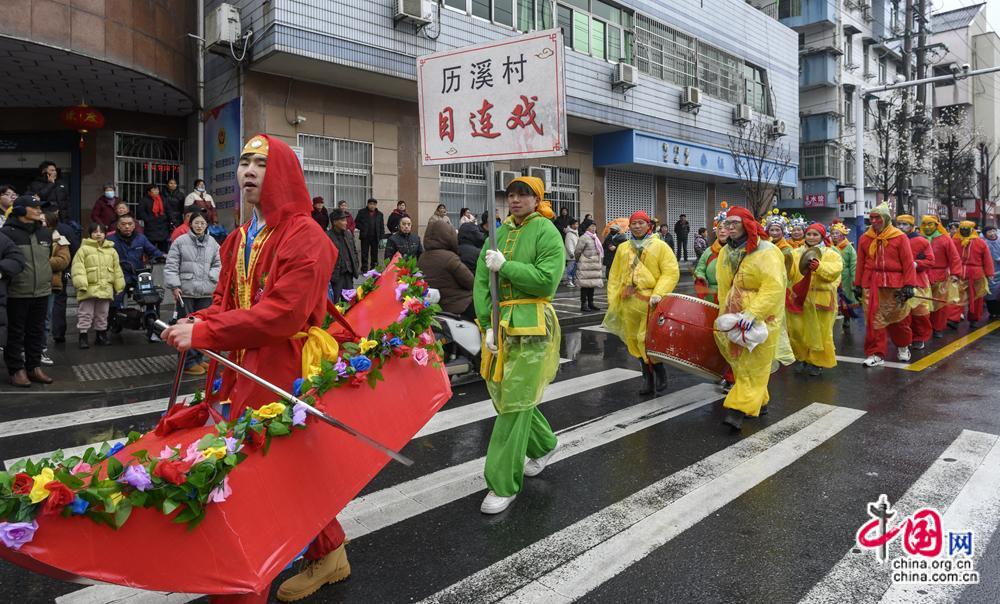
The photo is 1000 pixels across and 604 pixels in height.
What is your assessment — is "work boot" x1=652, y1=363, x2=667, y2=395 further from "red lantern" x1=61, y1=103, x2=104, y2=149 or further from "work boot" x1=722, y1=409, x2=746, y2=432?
"red lantern" x1=61, y1=103, x2=104, y2=149

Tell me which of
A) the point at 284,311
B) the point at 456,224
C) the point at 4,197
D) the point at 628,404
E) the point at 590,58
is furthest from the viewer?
the point at 590,58

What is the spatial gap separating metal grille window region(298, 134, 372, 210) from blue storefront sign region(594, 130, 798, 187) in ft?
26.7

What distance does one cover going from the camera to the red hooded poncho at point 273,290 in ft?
7.82

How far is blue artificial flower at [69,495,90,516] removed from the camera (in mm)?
1829

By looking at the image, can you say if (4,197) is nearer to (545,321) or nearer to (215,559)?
(545,321)

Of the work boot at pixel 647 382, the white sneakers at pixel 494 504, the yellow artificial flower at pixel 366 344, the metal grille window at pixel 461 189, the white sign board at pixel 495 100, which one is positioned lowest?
the white sneakers at pixel 494 504

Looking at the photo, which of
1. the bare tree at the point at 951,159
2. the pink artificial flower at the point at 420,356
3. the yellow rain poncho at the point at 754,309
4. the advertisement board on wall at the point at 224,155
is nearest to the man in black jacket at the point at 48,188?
the advertisement board on wall at the point at 224,155

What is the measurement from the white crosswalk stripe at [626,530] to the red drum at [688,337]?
835 mm

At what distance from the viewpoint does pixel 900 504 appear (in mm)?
4047

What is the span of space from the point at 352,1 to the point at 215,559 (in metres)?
13.1

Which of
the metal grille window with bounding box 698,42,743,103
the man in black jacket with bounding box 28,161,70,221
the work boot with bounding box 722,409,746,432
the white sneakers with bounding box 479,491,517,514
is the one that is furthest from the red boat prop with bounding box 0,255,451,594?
the metal grille window with bounding box 698,42,743,103

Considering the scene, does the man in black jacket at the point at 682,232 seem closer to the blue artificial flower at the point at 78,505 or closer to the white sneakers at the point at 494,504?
the white sneakers at the point at 494,504

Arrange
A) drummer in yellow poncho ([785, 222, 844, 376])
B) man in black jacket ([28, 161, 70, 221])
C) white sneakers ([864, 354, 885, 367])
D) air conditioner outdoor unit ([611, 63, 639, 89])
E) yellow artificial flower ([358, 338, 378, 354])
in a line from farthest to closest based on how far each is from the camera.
Result: air conditioner outdoor unit ([611, 63, 639, 89]), man in black jacket ([28, 161, 70, 221]), white sneakers ([864, 354, 885, 367]), drummer in yellow poncho ([785, 222, 844, 376]), yellow artificial flower ([358, 338, 378, 354])

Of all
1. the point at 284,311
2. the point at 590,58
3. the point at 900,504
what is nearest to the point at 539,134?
the point at 284,311
